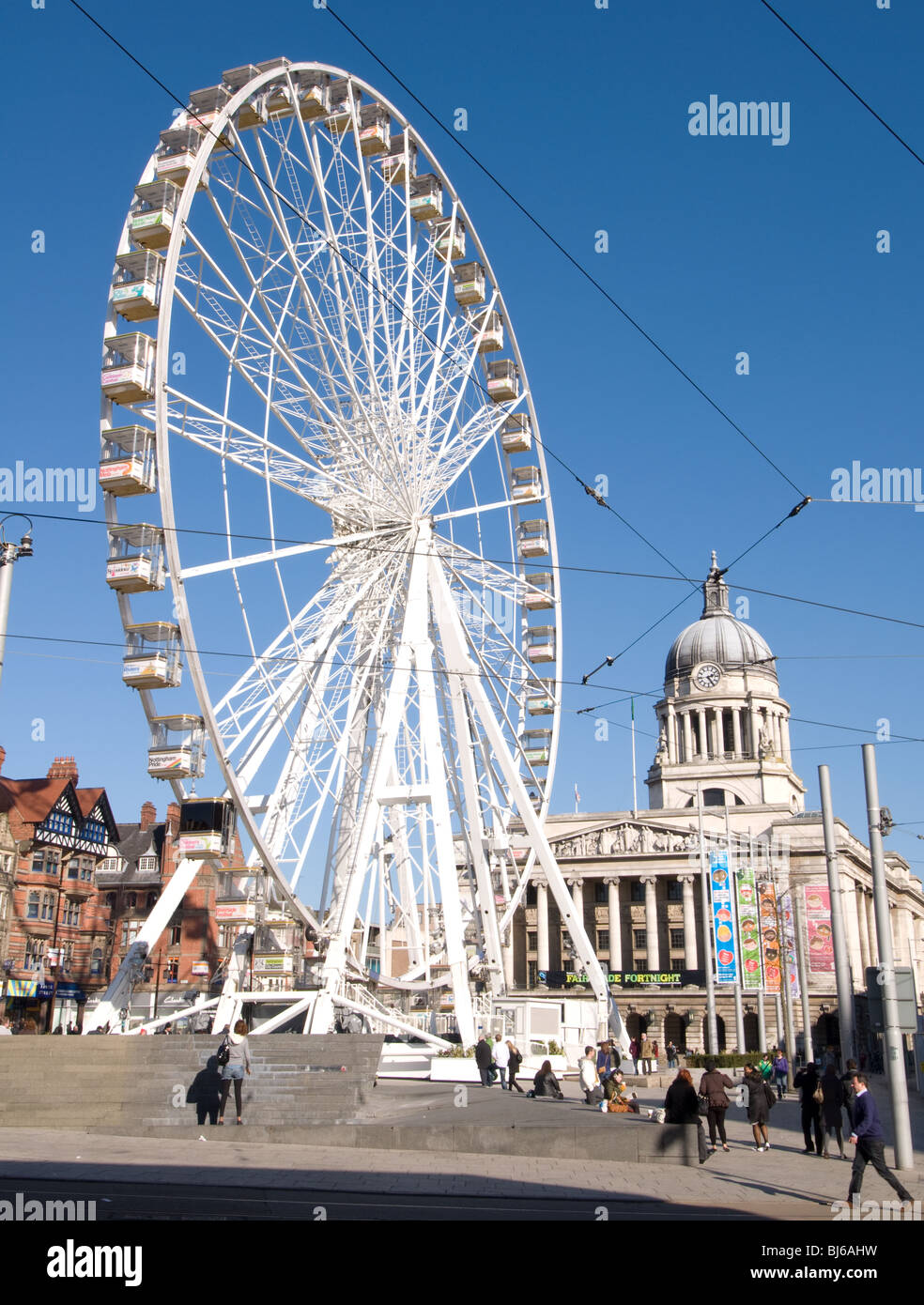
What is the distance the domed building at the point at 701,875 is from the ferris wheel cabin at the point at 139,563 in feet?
149

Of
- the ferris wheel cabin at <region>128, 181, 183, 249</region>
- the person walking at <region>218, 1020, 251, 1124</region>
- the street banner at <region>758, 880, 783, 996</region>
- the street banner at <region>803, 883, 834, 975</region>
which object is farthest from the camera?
the street banner at <region>803, 883, 834, 975</region>

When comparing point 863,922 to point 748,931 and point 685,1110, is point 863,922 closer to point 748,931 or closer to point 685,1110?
point 748,931

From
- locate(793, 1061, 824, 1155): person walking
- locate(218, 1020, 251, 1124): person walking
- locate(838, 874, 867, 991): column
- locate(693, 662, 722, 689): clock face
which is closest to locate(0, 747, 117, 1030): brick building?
locate(218, 1020, 251, 1124): person walking

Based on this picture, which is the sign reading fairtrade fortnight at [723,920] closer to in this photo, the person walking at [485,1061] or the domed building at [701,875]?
the domed building at [701,875]

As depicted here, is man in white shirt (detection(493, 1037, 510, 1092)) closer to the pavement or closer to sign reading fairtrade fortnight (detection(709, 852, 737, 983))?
the pavement

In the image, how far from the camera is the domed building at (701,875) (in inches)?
3556

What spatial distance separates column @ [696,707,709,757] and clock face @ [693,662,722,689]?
260 cm

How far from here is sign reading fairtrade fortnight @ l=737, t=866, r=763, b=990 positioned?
2628 inches

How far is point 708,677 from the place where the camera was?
458ft

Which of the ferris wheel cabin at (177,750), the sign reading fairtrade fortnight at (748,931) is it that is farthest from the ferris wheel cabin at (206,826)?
the sign reading fairtrade fortnight at (748,931)

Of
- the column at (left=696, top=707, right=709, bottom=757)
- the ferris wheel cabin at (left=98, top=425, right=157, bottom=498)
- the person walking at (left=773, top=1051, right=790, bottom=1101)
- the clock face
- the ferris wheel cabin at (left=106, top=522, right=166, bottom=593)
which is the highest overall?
the clock face
